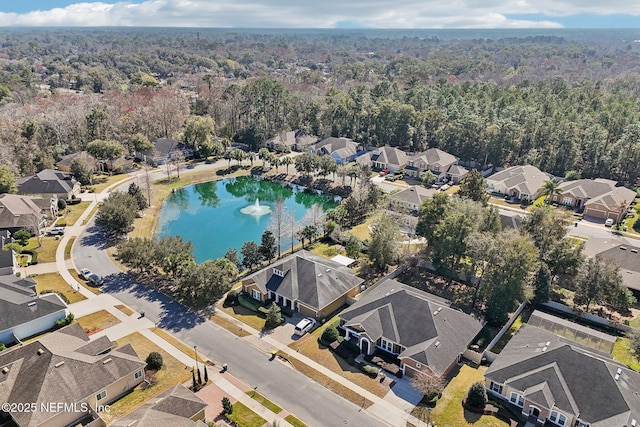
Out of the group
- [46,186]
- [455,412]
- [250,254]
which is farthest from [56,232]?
[455,412]

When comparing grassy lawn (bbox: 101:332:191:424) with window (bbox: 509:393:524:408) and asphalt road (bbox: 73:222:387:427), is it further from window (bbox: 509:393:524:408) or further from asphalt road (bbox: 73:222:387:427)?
window (bbox: 509:393:524:408)

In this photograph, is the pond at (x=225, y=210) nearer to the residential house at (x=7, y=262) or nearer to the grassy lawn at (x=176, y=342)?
A: the grassy lawn at (x=176, y=342)

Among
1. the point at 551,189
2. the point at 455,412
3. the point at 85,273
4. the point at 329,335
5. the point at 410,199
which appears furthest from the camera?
the point at 551,189

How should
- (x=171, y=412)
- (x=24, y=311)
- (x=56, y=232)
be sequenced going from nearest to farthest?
(x=171, y=412)
(x=24, y=311)
(x=56, y=232)

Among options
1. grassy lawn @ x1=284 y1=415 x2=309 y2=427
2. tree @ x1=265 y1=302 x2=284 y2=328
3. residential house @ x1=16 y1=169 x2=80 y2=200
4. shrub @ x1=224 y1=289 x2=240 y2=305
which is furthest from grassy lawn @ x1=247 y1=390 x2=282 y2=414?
residential house @ x1=16 y1=169 x2=80 y2=200

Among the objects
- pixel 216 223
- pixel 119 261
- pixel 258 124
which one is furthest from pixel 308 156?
pixel 119 261

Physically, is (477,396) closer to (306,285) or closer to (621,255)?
(306,285)

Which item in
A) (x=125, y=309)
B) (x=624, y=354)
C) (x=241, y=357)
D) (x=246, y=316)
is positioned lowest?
(x=624, y=354)
